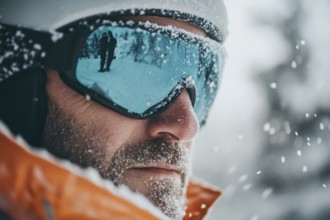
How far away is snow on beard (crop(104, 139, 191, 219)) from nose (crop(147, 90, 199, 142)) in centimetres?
3

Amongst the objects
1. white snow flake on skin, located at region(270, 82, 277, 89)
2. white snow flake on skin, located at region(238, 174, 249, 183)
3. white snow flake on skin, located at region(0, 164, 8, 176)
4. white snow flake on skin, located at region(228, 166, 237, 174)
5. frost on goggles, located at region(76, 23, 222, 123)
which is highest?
white snow flake on skin, located at region(270, 82, 277, 89)

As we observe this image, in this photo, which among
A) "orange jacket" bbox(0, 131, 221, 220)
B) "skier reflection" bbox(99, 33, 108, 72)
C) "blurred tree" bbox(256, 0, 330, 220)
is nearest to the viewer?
"orange jacket" bbox(0, 131, 221, 220)

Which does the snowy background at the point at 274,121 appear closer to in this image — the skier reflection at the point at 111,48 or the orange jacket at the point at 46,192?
the skier reflection at the point at 111,48

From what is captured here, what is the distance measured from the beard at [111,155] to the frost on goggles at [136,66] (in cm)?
12

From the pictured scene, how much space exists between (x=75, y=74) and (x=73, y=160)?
278 mm

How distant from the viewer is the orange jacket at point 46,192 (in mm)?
1258

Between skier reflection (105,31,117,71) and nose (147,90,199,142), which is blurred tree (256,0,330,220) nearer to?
nose (147,90,199,142)

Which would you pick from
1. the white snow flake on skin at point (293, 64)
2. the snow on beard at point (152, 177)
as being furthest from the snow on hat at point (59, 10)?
the white snow flake on skin at point (293, 64)

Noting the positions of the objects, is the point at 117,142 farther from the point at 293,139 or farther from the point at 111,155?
the point at 293,139

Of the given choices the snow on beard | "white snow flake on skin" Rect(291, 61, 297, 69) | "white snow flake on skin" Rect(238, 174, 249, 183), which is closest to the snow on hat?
the snow on beard

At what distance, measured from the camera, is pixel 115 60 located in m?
1.60

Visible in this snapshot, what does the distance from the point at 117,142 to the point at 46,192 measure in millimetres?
433

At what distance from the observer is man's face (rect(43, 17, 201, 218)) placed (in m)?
1.63

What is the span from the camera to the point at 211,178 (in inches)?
260
